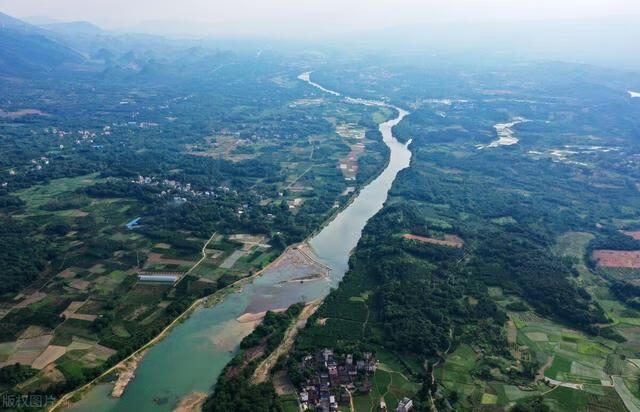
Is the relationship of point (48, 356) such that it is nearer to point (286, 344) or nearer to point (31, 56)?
point (286, 344)

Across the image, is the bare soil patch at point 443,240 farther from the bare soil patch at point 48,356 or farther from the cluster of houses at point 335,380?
the bare soil patch at point 48,356

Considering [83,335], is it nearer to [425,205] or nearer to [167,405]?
[167,405]

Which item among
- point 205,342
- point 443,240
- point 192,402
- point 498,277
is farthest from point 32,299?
point 498,277

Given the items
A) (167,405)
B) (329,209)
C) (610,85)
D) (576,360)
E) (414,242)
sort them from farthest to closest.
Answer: (610,85) < (329,209) < (414,242) < (576,360) < (167,405)

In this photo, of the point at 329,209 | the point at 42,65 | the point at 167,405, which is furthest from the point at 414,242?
the point at 42,65

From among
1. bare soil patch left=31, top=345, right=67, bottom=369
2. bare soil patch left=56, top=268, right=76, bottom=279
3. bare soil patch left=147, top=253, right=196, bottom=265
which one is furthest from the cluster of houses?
bare soil patch left=56, top=268, right=76, bottom=279

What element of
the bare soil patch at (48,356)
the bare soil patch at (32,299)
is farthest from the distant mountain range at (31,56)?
the bare soil patch at (48,356)

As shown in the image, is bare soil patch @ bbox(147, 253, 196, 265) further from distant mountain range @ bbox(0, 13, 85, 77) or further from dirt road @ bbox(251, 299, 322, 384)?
distant mountain range @ bbox(0, 13, 85, 77)
